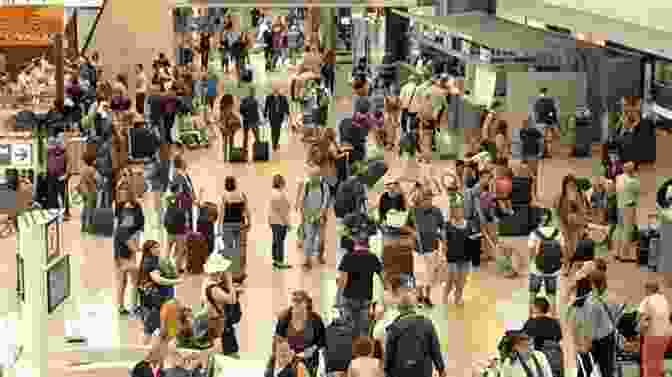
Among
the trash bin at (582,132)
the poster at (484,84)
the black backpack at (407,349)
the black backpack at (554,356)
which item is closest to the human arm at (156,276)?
the black backpack at (407,349)

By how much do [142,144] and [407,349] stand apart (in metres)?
12.0

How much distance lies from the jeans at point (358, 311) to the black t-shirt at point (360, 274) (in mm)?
44

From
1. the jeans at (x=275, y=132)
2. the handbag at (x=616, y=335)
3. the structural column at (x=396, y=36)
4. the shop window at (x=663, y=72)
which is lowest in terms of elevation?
the handbag at (x=616, y=335)

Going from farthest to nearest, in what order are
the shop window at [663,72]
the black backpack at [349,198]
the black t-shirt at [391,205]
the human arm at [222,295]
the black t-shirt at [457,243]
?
the shop window at [663,72] < the black backpack at [349,198] < the black t-shirt at [391,205] < the black t-shirt at [457,243] < the human arm at [222,295]

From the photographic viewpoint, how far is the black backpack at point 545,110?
27.4 meters

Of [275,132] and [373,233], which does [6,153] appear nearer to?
[373,233]

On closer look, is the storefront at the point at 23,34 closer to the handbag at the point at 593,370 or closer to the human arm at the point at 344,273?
the human arm at the point at 344,273

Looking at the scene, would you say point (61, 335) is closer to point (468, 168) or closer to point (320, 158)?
point (320, 158)

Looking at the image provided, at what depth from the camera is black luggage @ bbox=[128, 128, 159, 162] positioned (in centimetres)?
2345

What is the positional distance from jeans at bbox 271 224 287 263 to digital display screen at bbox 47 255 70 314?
5592 mm

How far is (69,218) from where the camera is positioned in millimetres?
22719

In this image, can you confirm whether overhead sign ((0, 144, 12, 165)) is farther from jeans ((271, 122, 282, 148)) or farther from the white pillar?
the white pillar

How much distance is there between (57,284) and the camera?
A: 511 inches

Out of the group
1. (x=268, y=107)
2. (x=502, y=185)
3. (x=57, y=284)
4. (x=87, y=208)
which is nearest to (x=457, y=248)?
(x=502, y=185)
